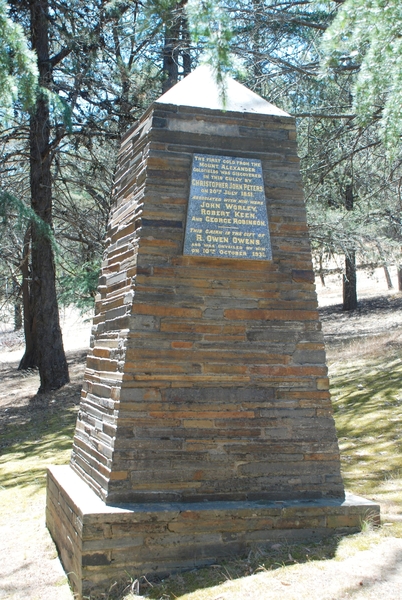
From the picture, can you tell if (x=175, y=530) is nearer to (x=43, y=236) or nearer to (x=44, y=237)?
(x=43, y=236)

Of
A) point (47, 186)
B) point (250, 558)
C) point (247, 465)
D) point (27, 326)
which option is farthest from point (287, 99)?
point (27, 326)

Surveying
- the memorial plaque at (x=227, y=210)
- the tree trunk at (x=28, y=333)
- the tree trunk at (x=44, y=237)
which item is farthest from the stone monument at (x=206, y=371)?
the tree trunk at (x=28, y=333)

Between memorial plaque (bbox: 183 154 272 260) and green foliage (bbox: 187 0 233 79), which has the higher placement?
green foliage (bbox: 187 0 233 79)

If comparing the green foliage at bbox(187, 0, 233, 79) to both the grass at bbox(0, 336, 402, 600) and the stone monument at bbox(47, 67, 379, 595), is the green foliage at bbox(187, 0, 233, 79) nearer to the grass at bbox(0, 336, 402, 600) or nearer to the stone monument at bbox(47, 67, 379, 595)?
the stone monument at bbox(47, 67, 379, 595)

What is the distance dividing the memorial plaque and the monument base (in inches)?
70.3

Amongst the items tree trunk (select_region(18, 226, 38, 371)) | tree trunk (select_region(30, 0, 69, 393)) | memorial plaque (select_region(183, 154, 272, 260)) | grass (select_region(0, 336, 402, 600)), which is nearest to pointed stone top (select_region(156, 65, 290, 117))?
memorial plaque (select_region(183, 154, 272, 260))

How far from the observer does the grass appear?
12.2 ft

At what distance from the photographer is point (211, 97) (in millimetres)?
4758

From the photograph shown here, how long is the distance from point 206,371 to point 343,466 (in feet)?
8.31

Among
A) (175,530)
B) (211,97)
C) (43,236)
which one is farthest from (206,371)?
(43,236)

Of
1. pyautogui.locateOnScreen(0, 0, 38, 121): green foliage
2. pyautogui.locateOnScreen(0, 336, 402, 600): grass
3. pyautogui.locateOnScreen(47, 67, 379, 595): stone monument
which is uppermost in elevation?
pyautogui.locateOnScreen(0, 0, 38, 121): green foliage

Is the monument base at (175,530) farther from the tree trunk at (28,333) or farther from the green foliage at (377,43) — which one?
the tree trunk at (28,333)

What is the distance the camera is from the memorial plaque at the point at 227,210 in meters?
4.39

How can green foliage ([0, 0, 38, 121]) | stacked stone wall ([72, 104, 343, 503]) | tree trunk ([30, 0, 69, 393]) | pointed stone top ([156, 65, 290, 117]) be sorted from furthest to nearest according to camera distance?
tree trunk ([30, 0, 69, 393]) < green foliage ([0, 0, 38, 121]) < pointed stone top ([156, 65, 290, 117]) < stacked stone wall ([72, 104, 343, 503])
